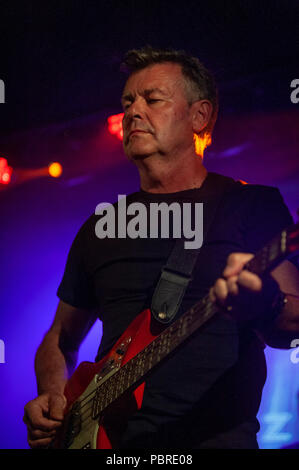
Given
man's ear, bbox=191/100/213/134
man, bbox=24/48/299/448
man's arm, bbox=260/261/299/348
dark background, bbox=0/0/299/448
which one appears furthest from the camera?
dark background, bbox=0/0/299/448

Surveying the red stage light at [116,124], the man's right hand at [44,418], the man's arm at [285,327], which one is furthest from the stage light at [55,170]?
the man's arm at [285,327]

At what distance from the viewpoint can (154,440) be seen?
1.52m

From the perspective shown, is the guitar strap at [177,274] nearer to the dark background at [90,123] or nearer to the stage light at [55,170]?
the dark background at [90,123]

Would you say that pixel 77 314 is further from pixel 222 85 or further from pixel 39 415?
pixel 222 85

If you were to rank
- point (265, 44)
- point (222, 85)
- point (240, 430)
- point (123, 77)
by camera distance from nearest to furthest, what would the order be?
point (240, 430)
point (265, 44)
point (222, 85)
point (123, 77)

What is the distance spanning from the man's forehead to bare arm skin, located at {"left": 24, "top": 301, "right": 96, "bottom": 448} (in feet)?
3.44

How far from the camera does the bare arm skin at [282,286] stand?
46.6 inches

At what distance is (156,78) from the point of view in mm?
2264

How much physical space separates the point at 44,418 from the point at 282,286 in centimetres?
97

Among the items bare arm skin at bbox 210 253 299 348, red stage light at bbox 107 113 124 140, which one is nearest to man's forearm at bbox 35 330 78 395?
bare arm skin at bbox 210 253 299 348

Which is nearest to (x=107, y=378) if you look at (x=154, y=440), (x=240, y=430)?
(x=154, y=440)

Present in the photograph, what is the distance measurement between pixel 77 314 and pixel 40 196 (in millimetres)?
1750

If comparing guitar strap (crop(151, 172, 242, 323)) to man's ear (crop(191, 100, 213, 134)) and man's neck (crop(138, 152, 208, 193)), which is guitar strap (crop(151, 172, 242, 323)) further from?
man's ear (crop(191, 100, 213, 134))

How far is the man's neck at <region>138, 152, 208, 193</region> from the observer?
7.08 feet
